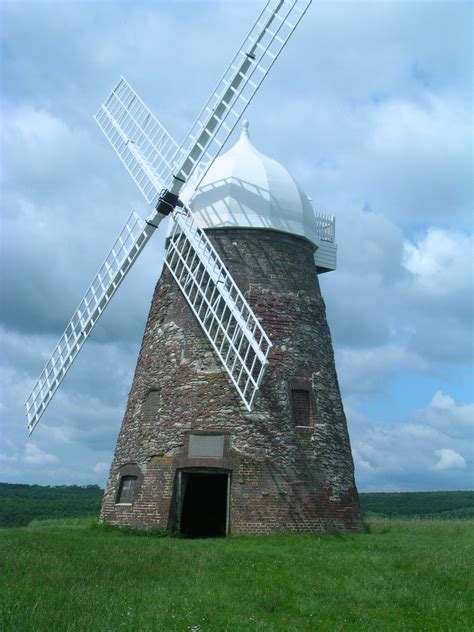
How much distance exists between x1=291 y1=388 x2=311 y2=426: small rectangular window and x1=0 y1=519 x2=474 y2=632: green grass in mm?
2840

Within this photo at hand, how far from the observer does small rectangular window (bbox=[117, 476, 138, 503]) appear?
655 inches

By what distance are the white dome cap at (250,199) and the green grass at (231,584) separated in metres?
7.47

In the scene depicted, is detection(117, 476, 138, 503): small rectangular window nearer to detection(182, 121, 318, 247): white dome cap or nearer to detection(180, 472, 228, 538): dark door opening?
detection(180, 472, 228, 538): dark door opening

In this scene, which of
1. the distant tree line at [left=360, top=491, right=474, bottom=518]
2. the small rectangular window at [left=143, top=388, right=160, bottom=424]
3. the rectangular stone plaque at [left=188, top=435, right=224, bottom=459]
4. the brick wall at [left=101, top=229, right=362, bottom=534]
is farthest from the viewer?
the distant tree line at [left=360, top=491, right=474, bottom=518]

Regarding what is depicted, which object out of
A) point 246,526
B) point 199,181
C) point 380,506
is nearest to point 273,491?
point 246,526

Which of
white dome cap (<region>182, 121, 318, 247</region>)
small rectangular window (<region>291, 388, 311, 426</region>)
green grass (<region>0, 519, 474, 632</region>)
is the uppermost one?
white dome cap (<region>182, 121, 318, 247</region>)

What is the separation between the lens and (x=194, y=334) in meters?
17.0

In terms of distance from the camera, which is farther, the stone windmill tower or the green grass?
the stone windmill tower

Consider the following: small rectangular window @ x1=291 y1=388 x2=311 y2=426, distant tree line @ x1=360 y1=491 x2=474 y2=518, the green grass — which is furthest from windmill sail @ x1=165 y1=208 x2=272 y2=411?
distant tree line @ x1=360 y1=491 x2=474 y2=518

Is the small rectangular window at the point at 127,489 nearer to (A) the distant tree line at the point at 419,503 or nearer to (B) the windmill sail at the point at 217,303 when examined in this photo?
(B) the windmill sail at the point at 217,303

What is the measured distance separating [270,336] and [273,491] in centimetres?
352

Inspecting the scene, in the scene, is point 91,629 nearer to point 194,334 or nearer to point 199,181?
point 194,334

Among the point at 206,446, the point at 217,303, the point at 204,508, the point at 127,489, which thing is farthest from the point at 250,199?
the point at 204,508

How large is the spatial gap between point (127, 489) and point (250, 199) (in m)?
7.55
